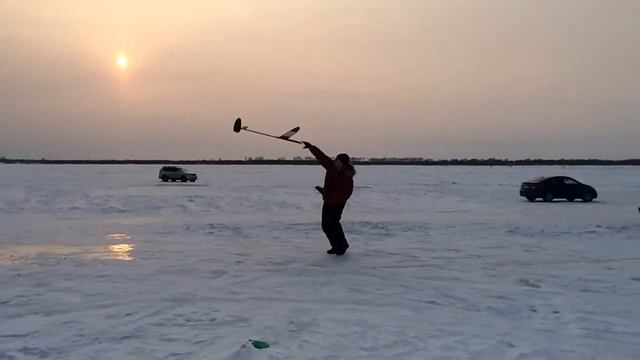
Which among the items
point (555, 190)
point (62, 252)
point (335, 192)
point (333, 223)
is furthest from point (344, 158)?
point (555, 190)

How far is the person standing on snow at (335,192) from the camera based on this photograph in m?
11.7

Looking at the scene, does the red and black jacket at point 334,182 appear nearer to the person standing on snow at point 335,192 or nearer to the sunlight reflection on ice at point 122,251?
the person standing on snow at point 335,192

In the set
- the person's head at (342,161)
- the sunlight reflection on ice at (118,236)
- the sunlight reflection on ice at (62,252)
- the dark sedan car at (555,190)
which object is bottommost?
the sunlight reflection on ice at (118,236)

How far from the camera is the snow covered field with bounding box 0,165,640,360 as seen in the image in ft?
18.9

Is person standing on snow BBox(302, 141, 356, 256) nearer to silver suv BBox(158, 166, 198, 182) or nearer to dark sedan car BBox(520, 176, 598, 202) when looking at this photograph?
dark sedan car BBox(520, 176, 598, 202)

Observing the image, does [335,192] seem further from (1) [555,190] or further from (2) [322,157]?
(1) [555,190]

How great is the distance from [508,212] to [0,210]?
18298 mm

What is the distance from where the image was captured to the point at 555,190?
33.1 metres

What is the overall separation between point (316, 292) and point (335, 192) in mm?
3693

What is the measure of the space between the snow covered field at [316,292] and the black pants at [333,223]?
33 cm

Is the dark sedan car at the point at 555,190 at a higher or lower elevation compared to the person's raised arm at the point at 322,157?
lower

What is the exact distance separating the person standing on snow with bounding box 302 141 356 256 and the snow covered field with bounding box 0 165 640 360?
418 millimetres

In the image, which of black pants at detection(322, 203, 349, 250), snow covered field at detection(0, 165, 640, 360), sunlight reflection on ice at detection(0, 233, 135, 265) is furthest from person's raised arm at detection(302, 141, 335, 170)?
sunlight reflection on ice at detection(0, 233, 135, 265)

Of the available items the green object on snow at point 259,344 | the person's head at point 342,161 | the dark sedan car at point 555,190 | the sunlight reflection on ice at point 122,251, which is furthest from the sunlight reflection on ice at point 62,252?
the dark sedan car at point 555,190
